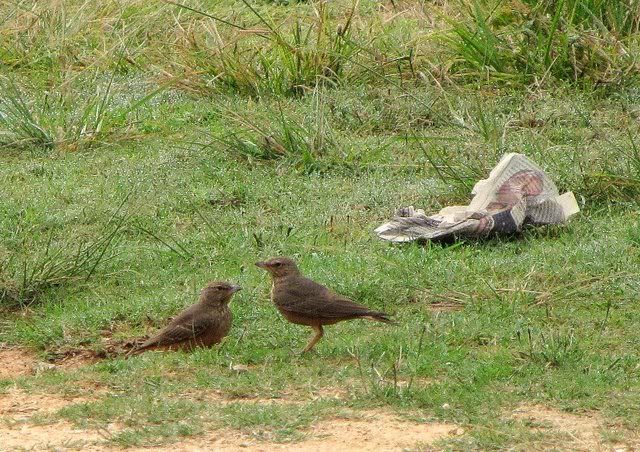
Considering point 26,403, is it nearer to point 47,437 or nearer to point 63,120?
point 47,437

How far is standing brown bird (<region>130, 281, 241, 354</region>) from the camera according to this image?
6.64m

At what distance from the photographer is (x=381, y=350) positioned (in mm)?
6410

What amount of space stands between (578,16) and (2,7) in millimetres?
5714

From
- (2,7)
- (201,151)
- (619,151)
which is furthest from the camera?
(2,7)

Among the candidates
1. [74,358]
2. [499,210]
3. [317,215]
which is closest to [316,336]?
[74,358]

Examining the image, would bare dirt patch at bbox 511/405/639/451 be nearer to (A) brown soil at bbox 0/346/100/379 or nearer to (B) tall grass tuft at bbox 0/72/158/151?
(A) brown soil at bbox 0/346/100/379

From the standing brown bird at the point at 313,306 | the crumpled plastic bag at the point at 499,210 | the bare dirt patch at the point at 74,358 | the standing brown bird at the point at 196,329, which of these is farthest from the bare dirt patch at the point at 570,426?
the crumpled plastic bag at the point at 499,210

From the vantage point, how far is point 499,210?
8.20 meters

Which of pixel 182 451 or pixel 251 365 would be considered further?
pixel 251 365

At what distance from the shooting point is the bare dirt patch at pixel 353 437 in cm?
523

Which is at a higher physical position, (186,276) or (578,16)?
(578,16)

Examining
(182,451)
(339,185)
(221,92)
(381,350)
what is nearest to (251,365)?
(381,350)

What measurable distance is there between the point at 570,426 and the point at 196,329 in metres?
1.99

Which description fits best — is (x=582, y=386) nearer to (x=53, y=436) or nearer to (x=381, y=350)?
(x=381, y=350)
